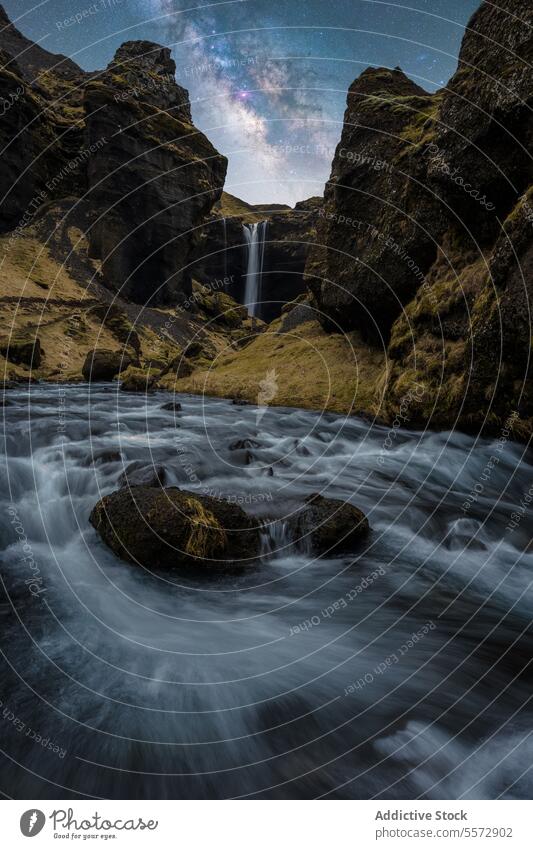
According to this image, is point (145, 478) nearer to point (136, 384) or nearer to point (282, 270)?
point (136, 384)

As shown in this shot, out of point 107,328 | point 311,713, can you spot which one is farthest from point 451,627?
point 107,328

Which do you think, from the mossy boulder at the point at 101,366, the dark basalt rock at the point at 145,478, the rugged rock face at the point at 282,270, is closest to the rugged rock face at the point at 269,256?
the rugged rock face at the point at 282,270

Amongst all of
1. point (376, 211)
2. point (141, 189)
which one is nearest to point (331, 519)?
point (376, 211)

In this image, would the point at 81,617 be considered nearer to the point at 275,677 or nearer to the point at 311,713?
the point at 275,677

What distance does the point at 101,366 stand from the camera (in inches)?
1149

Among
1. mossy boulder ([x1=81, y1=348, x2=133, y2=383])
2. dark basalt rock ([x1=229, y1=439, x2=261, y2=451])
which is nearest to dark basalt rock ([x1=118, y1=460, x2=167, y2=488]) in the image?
dark basalt rock ([x1=229, y1=439, x2=261, y2=451])

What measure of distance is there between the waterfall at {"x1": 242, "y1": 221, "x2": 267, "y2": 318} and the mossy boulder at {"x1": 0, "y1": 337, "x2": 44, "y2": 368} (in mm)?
47416

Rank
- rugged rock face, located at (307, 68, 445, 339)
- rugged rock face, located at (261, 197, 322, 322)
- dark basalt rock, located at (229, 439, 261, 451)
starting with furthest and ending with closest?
rugged rock face, located at (261, 197, 322, 322)
rugged rock face, located at (307, 68, 445, 339)
dark basalt rock, located at (229, 439, 261, 451)

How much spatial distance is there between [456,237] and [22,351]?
24.4 meters

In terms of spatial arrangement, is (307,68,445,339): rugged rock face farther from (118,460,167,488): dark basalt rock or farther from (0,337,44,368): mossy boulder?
(0,337,44,368): mossy boulder

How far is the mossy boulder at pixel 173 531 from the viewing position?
209 inches

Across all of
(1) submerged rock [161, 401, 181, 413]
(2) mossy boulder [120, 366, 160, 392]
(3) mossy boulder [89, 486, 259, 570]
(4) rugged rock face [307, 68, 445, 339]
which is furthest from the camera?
(2) mossy boulder [120, 366, 160, 392]

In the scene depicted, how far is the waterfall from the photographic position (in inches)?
2879

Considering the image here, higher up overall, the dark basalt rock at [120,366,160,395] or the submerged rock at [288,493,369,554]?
the dark basalt rock at [120,366,160,395]
